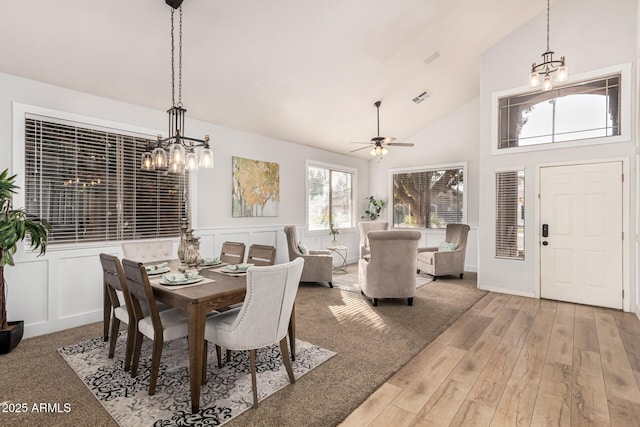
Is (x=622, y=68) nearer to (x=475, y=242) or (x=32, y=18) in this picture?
(x=475, y=242)

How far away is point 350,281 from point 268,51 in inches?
156

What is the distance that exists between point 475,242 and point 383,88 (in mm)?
3794

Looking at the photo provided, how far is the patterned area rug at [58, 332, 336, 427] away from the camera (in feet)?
6.79

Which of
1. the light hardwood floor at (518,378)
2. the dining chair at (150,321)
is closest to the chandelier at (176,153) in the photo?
the dining chair at (150,321)

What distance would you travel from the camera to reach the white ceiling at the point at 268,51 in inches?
118

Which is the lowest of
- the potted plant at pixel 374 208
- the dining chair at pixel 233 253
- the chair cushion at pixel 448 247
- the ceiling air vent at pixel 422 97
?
the chair cushion at pixel 448 247

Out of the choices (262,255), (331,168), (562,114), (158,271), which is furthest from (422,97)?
(158,271)

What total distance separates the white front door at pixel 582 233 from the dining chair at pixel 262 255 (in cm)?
410

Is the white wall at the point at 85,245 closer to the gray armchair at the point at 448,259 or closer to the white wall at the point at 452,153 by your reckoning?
the gray armchair at the point at 448,259

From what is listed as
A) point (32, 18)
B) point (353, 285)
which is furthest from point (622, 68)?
point (32, 18)

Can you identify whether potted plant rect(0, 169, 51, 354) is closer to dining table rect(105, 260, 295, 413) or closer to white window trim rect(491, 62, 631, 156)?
dining table rect(105, 260, 295, 413)

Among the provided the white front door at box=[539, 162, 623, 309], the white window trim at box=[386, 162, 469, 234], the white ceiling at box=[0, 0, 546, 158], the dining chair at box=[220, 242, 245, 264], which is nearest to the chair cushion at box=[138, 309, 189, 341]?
the dining chair at box=[220, 242, 245, 264]

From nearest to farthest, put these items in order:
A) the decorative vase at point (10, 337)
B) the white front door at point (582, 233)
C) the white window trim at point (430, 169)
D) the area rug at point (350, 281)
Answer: the decorative vase at point (10, 337) < the white front door at point (582, 233) < the area rug at point (350, 281) < the white window trim at point (430, 169)

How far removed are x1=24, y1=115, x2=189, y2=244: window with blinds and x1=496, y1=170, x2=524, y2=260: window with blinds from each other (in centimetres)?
499
